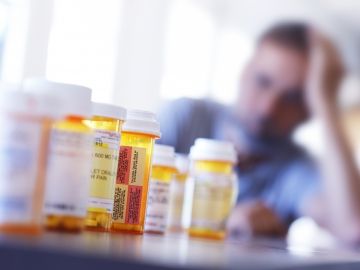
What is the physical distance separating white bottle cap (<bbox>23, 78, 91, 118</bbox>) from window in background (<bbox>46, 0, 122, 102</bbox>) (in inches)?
66.5

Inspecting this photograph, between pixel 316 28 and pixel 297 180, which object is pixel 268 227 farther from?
pixel 316 28

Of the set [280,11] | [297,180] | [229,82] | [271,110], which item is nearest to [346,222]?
[297,180]

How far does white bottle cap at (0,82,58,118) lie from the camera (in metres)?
0.63

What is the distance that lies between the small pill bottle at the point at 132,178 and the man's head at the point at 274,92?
7.24 feet

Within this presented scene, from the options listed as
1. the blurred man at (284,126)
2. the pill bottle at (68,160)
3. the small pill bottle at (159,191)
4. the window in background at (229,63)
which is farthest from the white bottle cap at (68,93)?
the window in background at (229,63)

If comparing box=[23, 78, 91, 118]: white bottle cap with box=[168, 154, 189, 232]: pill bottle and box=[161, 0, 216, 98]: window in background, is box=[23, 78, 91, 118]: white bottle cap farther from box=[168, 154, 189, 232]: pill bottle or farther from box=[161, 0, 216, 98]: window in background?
box=[161, 0, 216, 98]: window in background

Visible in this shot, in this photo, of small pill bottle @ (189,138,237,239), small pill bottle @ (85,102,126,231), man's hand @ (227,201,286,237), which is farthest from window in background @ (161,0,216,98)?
small pill bottle @ (85,102,126,231)

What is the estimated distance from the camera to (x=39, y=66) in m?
2.36

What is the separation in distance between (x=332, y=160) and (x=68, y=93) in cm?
241

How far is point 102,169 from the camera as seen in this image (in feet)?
3.04

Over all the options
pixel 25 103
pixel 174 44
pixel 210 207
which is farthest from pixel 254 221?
pixel 25 103

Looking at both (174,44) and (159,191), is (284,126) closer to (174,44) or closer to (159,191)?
(174,44)

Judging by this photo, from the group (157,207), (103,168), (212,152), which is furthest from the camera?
(212,152)

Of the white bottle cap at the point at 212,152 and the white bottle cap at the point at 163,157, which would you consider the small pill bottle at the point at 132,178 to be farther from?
the white bottle cap at the point at 212,152
